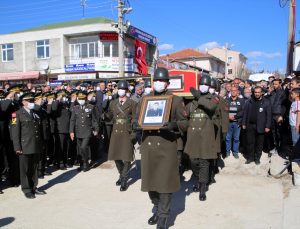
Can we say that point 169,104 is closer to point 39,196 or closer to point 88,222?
point 88,222

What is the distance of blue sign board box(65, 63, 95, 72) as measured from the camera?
3469cm

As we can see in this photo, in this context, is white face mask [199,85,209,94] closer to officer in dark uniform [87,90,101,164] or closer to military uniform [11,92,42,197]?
military uniform [11,92,42,197]

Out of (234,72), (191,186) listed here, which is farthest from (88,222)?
(234,72)

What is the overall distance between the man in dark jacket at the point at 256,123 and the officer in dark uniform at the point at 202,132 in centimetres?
200

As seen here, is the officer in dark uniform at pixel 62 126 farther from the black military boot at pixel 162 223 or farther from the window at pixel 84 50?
the window at pixel 84 50

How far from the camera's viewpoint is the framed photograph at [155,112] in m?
4.59

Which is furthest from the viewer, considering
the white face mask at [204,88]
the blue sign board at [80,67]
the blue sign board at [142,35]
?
the blue sign board at [142,35]

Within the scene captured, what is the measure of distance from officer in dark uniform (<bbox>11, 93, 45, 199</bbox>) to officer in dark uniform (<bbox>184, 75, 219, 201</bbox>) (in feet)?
9.43

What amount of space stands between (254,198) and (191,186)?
1.35 meters

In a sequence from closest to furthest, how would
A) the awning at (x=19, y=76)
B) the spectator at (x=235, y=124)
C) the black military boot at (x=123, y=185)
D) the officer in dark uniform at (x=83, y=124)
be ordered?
the black military boot at (x=123, y=185), the spectator at (x=235, y=124), the officer in dark uniform at (x=83, y=124), the awning at (x=19, y=76)

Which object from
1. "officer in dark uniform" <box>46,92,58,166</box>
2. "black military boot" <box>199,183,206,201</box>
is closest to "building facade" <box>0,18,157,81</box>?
"officer in dark uniform" <box>46,92,58,166</box>

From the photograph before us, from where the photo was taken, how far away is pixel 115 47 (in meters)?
35.5

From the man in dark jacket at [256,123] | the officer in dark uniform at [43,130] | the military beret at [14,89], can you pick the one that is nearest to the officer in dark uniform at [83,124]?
the officer in dark uniform at [43,130]

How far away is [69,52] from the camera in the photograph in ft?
123
